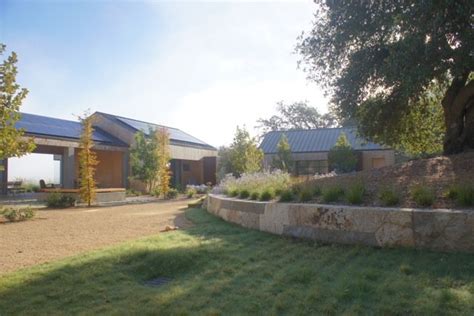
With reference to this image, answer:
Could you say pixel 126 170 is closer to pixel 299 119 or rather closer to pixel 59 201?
pixel 59 201

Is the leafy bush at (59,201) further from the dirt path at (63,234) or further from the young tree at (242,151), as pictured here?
the young tree at (242,151)

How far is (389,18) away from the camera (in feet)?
25.0

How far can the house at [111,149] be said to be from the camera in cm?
1970

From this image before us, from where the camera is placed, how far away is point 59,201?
14.5 metres

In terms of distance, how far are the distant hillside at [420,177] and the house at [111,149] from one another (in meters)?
13.3

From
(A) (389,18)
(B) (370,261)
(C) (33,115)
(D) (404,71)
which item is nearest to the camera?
(B) (370,261)

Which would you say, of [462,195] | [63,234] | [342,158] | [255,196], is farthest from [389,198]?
[342,158]

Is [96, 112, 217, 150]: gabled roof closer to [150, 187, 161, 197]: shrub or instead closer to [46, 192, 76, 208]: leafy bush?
[150, 187, 161, 197]: shrub

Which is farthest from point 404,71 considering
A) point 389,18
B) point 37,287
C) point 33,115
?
point 33,115

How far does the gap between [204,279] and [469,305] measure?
2.59 metres

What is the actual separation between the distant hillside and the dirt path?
4068 millimetres

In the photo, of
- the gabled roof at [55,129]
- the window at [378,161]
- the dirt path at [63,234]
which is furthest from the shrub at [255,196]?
the window at [378,161]

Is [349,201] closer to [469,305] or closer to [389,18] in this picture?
[469,305]

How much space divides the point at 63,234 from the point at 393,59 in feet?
24.4
